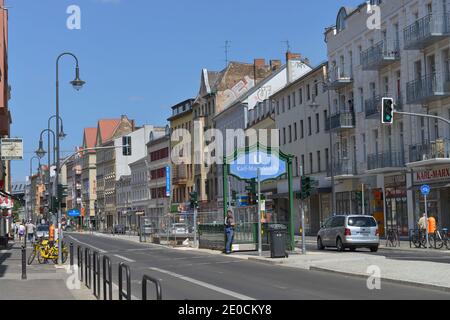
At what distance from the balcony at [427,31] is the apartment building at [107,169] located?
99.1m

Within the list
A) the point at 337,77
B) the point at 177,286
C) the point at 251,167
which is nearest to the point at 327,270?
the point at 177,286

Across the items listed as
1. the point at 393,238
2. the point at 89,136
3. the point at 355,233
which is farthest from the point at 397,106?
the point at 89,136

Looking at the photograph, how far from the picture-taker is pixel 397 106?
4772 centimetres

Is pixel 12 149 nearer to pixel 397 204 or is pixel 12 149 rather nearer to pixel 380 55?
pixel 397 204

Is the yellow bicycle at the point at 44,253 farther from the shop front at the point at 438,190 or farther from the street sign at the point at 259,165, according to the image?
the shop front at the point at 438,190

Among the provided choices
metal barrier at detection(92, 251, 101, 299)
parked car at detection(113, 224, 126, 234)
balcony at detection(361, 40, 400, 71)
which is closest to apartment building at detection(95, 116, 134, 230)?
parked car at detection(113, 224, 126, 234)

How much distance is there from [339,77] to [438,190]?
16.4m

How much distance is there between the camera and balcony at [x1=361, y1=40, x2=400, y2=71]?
48031 millimetres

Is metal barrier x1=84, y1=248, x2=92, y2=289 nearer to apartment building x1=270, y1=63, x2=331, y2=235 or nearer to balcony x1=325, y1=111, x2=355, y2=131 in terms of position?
balcony x1=325, y1=111, x2=355, y2=131

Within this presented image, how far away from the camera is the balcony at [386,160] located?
47062 mm

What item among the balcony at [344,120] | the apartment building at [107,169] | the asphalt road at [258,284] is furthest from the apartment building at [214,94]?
the asphalt road at [258,284]

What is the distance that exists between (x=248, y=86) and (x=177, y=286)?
74196 mm

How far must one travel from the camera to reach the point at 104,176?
493 ft
